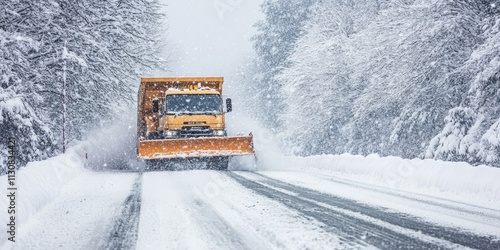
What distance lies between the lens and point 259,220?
569 centimetres

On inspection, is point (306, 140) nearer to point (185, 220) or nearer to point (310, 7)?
point (310, 7)

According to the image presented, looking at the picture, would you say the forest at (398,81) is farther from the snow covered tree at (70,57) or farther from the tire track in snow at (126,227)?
the tire track in snow at (126,227)

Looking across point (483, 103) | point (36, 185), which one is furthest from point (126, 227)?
point (483, 103)

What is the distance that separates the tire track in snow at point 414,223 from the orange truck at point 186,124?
6.14m

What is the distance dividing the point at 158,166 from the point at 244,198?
26.0ft

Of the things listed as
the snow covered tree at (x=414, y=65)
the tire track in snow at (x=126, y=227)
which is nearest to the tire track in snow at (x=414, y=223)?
the tire track in snow at (x=126, y=227)

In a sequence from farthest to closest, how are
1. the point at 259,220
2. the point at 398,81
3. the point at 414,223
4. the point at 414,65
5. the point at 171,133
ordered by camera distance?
the point at 398,81, the point at 414,65, the point at 171,133, the point at 259,220, the point at 414,223

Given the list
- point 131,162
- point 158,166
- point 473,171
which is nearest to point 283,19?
point 131,162

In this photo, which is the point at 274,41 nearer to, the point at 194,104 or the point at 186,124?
the point at 194,104

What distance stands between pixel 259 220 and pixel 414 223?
173 centimetres

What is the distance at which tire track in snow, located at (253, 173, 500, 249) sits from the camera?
14.6 ft

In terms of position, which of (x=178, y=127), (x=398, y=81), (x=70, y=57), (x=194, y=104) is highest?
(x=70, y=57)

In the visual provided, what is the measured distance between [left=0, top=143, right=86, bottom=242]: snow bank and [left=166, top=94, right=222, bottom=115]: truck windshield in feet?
14.0

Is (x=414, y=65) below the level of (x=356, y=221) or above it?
above
